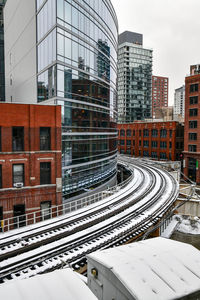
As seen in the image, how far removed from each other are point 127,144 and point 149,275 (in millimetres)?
74609

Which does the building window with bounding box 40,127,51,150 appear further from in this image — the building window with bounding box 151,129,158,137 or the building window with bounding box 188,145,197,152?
the building window with bounding box 151,129,158,137

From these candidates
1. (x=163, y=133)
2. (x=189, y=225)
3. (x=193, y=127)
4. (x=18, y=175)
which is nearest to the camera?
(x=18, y=175)

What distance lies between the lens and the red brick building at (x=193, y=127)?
5412cm

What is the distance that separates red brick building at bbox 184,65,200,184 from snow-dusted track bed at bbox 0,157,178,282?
35.0m

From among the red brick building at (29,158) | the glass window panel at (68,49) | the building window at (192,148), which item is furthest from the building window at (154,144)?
the red brick building at (29,158)

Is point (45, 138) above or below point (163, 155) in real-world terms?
above

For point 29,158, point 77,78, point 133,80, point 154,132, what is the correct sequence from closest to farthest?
1. point 29,158
2. point 77,78
3. point 154,132
4. point 133,80

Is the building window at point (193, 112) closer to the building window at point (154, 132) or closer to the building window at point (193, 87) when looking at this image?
the building window at point (193, 87)

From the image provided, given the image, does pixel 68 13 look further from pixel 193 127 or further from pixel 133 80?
pixel 133 80

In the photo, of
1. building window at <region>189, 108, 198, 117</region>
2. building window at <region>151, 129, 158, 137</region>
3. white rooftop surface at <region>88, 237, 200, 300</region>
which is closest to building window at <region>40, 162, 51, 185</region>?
white rooftop surface at <region>88, 237, 200, 300</region>

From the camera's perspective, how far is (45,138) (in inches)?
902

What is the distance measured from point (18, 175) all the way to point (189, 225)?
20.9 metres

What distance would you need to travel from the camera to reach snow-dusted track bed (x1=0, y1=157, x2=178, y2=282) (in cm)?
1158

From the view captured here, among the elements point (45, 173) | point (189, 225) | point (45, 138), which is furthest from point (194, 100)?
point (45, 173)
